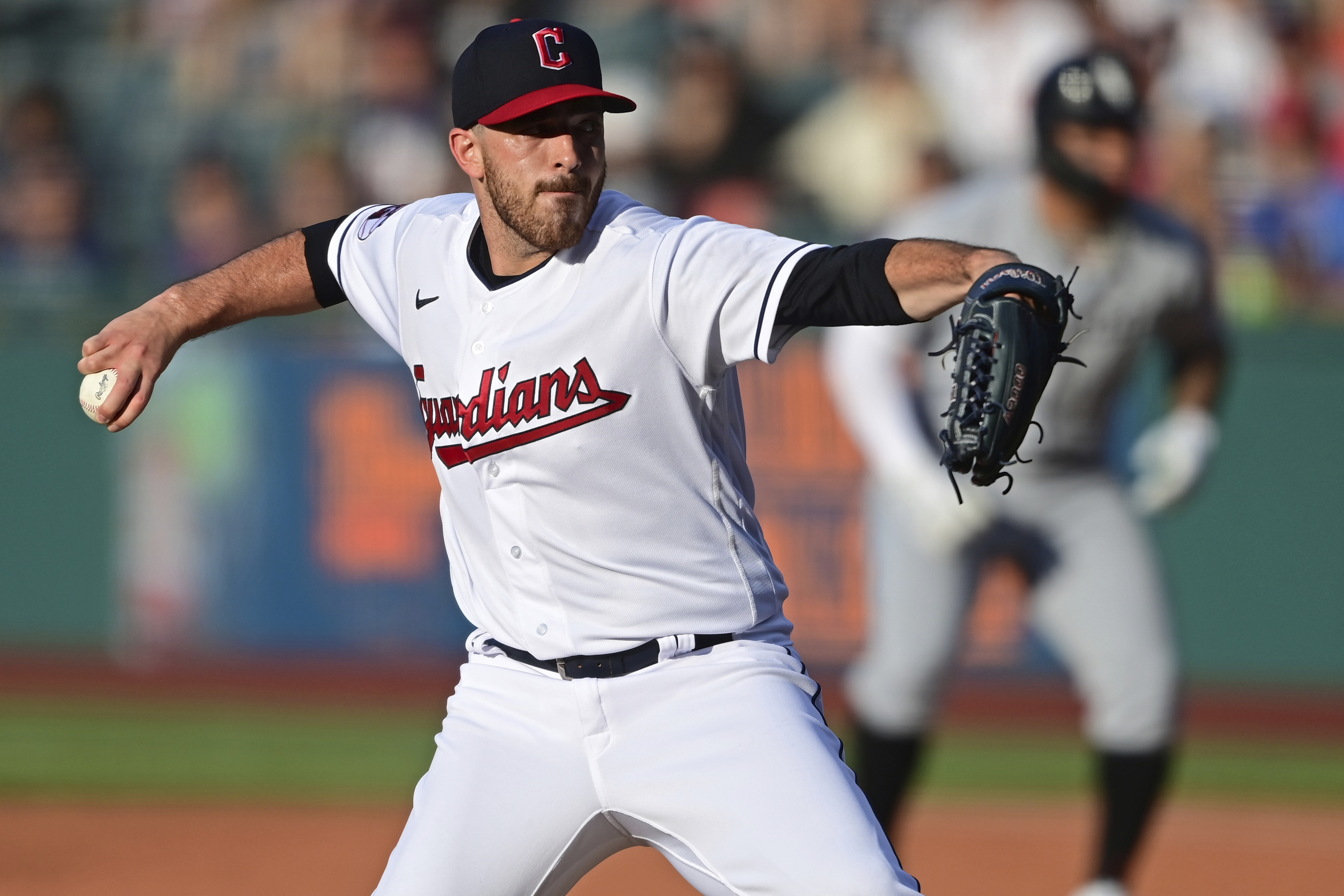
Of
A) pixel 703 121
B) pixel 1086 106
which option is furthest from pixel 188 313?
pixel 703 121

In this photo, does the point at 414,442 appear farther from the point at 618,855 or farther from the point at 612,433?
the point at 612,433

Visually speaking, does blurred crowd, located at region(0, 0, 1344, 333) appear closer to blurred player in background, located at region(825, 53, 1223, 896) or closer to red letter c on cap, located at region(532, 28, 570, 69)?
blurred player in background, located at region(825, 53, 1223, 896)

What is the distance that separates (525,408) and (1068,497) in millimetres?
2571

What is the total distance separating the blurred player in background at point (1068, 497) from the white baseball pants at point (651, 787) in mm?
2022

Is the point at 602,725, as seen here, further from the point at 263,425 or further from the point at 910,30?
the point at 910,30

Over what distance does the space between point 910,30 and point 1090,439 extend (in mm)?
5086

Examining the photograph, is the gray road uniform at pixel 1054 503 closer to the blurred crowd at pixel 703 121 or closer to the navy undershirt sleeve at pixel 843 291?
the navy undershirt sleeve at pixel 843 291

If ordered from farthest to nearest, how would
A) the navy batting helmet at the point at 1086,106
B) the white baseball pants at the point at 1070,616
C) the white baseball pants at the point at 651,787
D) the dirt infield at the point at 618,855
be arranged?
the dirt infield at the point at 618,855
the navy batting helmet at the point at 1086,106
the white baseball pants at the point at 1070,616
the white baseball pants at the point at 651,787

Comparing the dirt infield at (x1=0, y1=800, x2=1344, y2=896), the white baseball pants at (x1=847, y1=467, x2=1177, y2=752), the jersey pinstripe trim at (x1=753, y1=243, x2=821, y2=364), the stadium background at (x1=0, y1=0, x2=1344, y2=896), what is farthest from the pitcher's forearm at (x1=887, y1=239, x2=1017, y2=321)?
the stadium background at (x1=0, y1=0, x2=1344, y2=896)

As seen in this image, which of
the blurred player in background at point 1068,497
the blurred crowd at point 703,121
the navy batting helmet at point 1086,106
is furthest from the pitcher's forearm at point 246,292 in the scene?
the blurred crowd at point 703,121

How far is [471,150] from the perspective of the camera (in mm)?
3434

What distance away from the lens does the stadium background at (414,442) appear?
24.3 feet

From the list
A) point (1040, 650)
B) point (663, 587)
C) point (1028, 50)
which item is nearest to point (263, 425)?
point (1040, 650)

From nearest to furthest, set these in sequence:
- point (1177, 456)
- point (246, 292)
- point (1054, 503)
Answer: point (246, 292) → point (1054, 503) → point (1177, 456)
